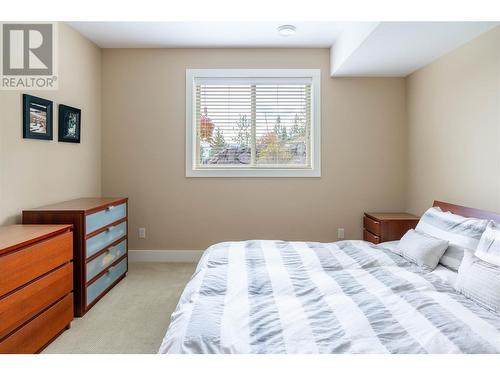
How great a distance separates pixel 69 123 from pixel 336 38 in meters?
2.96

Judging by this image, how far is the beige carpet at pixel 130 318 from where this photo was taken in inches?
88.2

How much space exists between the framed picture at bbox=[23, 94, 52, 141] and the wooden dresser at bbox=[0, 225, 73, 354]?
0.83 m

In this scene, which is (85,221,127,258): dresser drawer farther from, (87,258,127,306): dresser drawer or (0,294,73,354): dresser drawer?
(0,294,73,354): dresser drawer

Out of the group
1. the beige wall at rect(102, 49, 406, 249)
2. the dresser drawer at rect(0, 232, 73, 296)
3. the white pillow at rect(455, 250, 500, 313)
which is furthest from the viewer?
the beige wall at rect(102, 49, 406, 249)

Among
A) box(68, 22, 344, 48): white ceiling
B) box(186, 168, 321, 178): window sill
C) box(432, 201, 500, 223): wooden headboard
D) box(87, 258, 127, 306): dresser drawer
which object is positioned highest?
box(68, 22, 344, 48): white ceiling

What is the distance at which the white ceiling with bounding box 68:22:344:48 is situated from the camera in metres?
3.40

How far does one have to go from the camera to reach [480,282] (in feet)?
5.75

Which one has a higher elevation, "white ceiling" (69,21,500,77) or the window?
"white ceiling" (69,21,500,77)

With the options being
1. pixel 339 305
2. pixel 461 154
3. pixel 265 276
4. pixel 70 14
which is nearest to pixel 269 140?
pixel 461 154

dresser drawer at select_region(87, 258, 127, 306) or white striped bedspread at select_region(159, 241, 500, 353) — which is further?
dresser drawer at select_region(87, 258, 127, 306)

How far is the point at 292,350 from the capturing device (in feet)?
4.17

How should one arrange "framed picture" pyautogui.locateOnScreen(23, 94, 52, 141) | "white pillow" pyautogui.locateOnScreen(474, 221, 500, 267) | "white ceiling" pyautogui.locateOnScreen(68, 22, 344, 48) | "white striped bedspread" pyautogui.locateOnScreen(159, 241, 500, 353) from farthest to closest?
"white ceiling" pyautogui.locateOnScreen(68, 22, 344, 48) → "framed picture" pyautogui.locateOnScreen(23, 94, 52, 141) → "white pillow" pyautogui.locateOnScreen(474, 221, 500, 267) → "white striped bedspread" pyautogui.locateOnScreen(159, 241, 500, 353)

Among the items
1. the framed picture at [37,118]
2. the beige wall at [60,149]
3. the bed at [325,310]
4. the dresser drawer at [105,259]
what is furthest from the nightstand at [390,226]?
the framed picture at [37,118]

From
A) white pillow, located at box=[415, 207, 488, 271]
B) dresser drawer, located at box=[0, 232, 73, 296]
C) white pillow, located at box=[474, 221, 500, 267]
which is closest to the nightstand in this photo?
white pillow, located at box=[415, 207, 488, 271]
